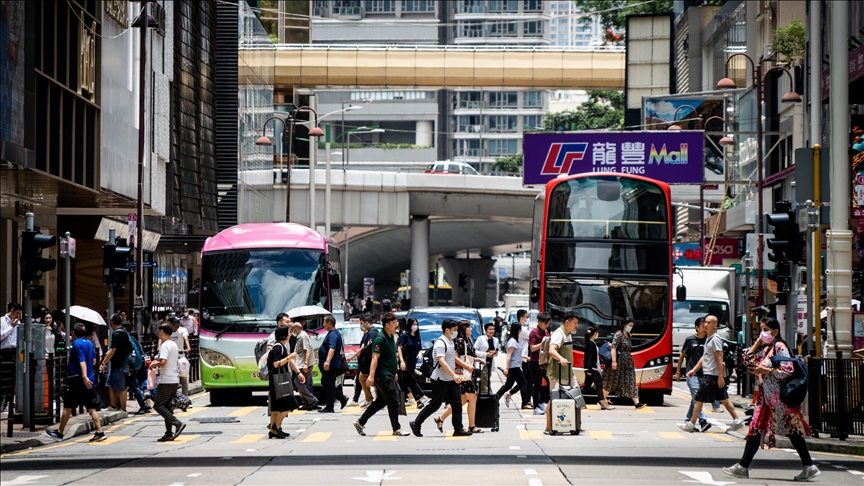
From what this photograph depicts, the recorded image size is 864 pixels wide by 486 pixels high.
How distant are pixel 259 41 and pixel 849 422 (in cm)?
4693

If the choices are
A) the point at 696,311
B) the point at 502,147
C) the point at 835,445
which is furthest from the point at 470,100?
the point at 835,445

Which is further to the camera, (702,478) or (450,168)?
(450,168)

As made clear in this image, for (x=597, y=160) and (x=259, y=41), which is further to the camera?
(x=259, y=41)

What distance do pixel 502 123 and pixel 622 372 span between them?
133649 mm

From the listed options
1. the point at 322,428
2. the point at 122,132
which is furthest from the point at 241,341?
the point at 122,132

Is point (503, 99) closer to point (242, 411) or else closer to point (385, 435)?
point (242, 411)

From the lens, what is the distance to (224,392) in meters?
27.8

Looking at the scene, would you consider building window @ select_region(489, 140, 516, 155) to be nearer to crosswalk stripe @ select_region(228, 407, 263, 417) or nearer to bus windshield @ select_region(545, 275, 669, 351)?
bus windshield @ select_region(545, 275, 669, 351)

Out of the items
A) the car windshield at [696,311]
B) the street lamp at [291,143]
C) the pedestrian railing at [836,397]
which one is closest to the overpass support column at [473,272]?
the street lamp at [291,143]

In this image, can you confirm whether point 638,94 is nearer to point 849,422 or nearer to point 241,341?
point 241,341

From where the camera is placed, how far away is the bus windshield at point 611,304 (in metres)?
27.8

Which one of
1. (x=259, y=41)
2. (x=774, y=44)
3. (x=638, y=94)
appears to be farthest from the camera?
(x=638, y=94)

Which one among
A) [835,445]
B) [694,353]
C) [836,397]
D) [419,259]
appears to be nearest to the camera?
[835,445]

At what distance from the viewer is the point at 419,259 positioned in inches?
2822
